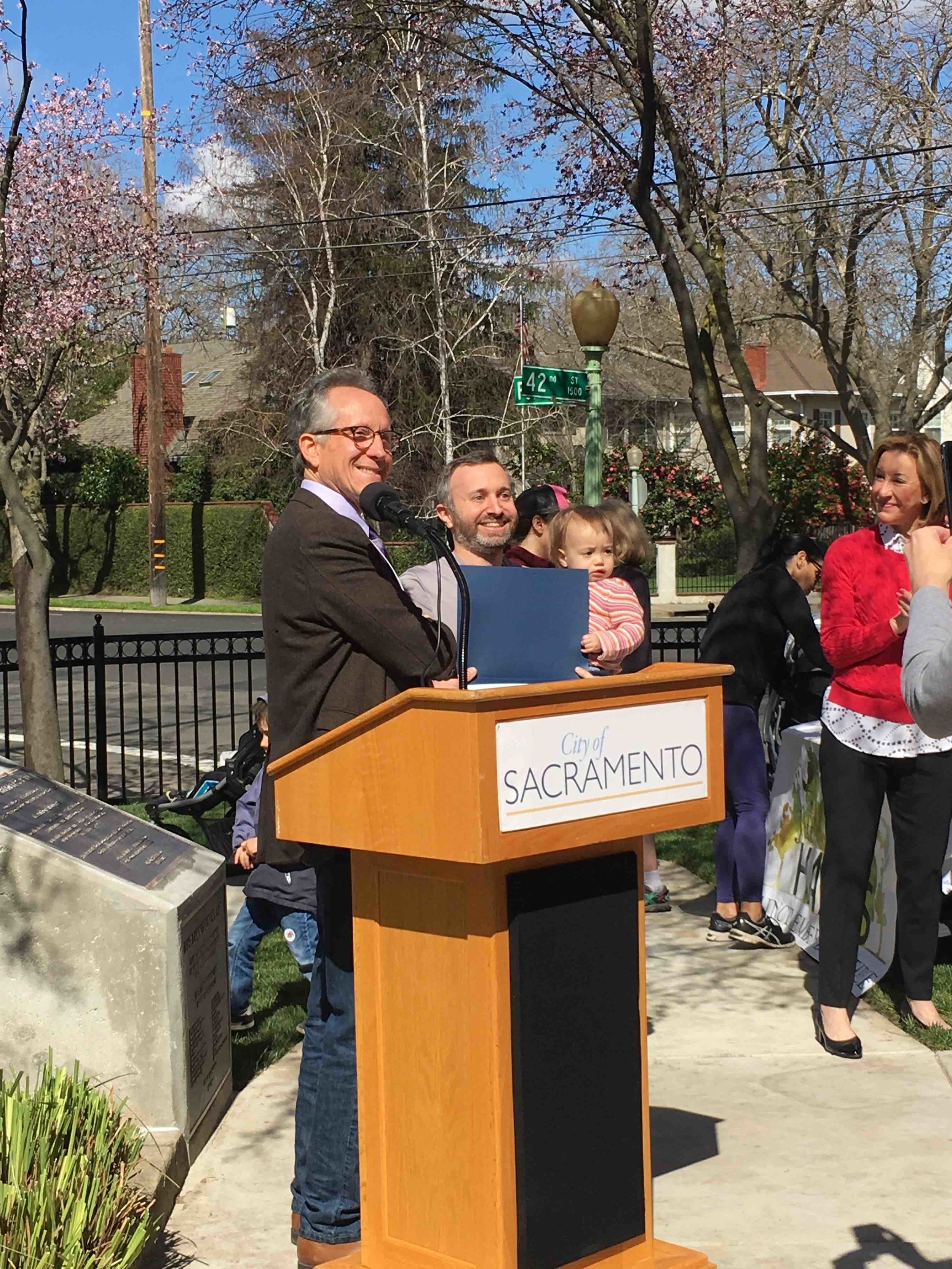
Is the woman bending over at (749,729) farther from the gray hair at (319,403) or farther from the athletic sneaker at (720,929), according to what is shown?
the gray hair at (319,403)

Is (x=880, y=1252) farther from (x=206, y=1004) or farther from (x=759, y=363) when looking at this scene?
(x=759, y=363)

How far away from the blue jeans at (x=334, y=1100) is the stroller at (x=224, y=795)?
81.1 inches

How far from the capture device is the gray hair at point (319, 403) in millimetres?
3482

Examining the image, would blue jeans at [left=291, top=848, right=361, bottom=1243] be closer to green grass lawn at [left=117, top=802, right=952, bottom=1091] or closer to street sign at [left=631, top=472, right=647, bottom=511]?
green grass lawn at [left=117, top=802, right=952, bottom=1091]

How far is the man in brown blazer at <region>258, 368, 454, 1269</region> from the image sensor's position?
125 inches

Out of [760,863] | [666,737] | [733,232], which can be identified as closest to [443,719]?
[666,737]

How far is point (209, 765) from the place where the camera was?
12.1m

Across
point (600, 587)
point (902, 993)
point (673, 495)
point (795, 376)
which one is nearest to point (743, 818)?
point (902, 993)

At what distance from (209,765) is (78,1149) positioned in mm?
8989

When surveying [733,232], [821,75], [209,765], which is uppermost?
[821,75]

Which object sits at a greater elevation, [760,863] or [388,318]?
[388,318]

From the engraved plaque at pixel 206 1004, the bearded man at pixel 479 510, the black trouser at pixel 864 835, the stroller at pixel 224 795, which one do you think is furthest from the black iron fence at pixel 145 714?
the bearded man at pixel 479 510

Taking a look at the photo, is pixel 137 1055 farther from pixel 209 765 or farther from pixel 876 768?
pixel 209 765

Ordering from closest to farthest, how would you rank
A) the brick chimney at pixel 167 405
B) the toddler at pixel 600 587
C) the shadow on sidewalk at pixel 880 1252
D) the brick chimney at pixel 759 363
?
the toddler at pixel 600 587 < the shadow on sidewalk at pixel 880 1252 < the brick chimney at pixel 167 405 < the brick chimney at pixel 759 363
